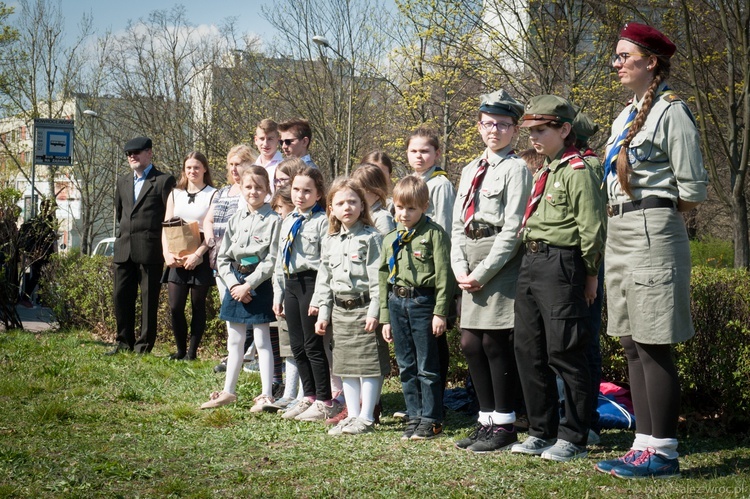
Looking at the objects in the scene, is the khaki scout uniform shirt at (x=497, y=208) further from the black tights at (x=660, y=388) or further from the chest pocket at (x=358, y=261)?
the black tights at (x=660, y=388)

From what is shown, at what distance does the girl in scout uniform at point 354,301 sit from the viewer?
6.06m

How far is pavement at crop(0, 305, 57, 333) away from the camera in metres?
12.2

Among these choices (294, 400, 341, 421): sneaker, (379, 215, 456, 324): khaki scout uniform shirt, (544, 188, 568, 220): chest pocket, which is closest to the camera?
(544, 188, 568, 220): chest pocket

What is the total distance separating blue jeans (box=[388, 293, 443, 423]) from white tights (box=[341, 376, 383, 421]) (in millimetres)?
275

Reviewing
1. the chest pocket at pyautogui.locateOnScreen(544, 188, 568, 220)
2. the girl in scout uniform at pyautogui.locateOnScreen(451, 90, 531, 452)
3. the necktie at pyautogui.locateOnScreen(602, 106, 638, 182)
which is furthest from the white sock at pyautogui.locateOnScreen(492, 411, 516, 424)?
the necktie at pyautogui.locateOnScreen(602, 106, 638, 182)

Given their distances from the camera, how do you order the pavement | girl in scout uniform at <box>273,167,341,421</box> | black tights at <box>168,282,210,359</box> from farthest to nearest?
the pavement, black tights at <box>168,282,210,359</box>, girl in scout uniform at <box>273,167,341,421</box>

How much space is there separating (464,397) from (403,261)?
1710 mm

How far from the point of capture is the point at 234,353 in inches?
276

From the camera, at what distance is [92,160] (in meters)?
41.2

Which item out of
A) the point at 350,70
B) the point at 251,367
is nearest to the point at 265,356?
the point at 251,367

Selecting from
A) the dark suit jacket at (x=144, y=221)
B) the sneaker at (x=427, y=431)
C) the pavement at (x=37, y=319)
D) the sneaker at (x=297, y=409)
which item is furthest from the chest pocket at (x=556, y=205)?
the pavement at (x=37, y=319)

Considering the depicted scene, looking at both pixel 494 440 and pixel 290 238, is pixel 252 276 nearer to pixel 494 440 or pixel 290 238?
pixel 290 238

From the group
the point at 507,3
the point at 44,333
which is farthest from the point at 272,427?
the point at 507,3

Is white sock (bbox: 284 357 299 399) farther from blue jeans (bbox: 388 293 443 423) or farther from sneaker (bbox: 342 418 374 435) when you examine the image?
blue jeans (bbox: 388 293 443 423)
